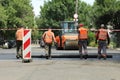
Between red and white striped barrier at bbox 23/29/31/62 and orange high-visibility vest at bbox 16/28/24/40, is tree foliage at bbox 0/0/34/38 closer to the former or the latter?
orange high-visibility vest at bbox 16/28/24/40

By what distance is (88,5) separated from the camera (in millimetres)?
89688

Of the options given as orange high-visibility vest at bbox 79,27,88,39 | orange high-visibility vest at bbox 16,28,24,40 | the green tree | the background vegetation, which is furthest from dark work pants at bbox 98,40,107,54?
the green tree

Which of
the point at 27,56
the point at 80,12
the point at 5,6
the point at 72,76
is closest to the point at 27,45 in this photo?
the point at 27,56

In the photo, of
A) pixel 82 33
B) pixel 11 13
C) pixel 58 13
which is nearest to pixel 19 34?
pixel 82 33

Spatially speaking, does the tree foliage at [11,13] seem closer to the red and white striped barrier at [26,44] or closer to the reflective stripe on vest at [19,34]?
the reflective stripe on vest at [19,34]

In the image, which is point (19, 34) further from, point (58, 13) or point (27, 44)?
point (58, 13)

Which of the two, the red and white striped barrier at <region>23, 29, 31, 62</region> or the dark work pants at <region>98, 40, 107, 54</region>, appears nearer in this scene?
the red and white striped barrier at <region>23, 29, 31, 62</region>

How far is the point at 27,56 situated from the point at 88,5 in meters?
70.7

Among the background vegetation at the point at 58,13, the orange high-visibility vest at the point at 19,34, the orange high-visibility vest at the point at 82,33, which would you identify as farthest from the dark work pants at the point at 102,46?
the background vegetation at the point at 58,13

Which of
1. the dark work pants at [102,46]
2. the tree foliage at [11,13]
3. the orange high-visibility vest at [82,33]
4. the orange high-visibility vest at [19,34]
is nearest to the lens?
the dark work pants at [102,46]

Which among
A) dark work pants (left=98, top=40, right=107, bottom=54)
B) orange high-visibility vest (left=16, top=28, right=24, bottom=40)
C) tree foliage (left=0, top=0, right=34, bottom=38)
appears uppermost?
tree foliage (left=0, top=0, right=34, bottom=38)

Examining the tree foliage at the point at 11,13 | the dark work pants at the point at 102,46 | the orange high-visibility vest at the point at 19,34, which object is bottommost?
the dark work pants at the point at 102,46

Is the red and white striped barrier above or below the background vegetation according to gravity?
below

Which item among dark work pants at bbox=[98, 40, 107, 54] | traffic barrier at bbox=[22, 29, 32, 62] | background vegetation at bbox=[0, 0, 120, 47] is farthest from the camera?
background vegetation at bbox=[0, 0, 120, 47]
